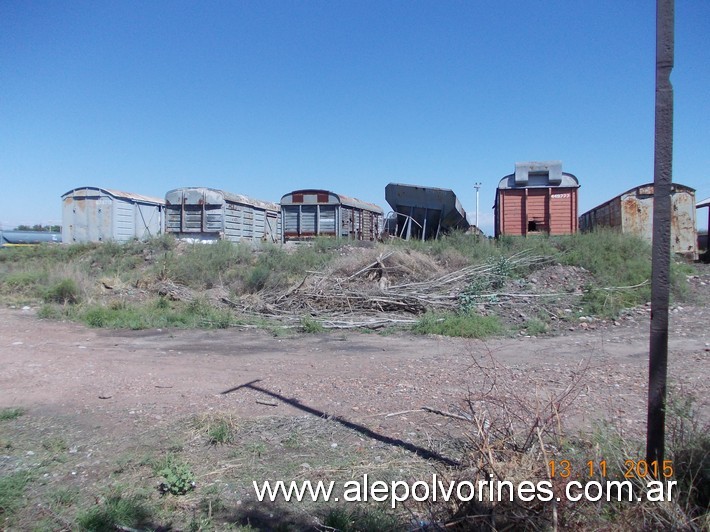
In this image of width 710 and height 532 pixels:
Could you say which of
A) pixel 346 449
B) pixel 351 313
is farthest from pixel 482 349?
pixel 346 449

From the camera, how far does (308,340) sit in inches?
378

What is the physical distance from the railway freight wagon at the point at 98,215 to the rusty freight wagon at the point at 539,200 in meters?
14.9

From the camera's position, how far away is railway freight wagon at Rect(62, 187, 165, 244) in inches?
886

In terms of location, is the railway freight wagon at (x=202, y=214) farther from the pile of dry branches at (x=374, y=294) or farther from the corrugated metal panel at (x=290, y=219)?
the pile of dry branches at (x=374, y=294)

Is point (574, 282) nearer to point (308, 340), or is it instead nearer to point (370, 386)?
point (308, 340)

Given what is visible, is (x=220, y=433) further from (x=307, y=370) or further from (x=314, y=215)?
(x=314, y=215)

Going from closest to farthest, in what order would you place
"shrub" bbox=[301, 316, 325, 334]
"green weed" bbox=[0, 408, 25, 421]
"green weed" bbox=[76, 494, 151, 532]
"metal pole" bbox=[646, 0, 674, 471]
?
1. "metal pole" bbox=[646, 0, 674, 471]
2. "green weed" bbox=[76, 494, 151, 532]
3. "green weed" bbox=[0, 408, 25, 421]
4. "shrub" bbox=[301, 316, 325, 334]

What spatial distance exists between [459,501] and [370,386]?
3126 mm

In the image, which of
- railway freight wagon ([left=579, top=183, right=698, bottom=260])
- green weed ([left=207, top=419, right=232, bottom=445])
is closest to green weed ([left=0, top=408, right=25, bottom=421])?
green weed ([left=207, top=419, right=232, bottom=445])

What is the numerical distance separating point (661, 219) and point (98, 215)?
24.0 meters

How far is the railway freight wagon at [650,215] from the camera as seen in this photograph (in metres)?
15.6

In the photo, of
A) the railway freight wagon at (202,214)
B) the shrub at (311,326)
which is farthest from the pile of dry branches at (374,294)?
the railway freight wagon at (202,214)

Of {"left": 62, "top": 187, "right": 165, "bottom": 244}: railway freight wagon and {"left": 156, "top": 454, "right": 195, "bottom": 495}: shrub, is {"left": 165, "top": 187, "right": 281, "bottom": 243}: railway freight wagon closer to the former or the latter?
{"left": 62, "top": 187, "right": 165, "bottom": 244}: railway freight wagon

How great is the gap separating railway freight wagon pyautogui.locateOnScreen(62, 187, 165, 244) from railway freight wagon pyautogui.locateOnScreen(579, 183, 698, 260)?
18398 mm
